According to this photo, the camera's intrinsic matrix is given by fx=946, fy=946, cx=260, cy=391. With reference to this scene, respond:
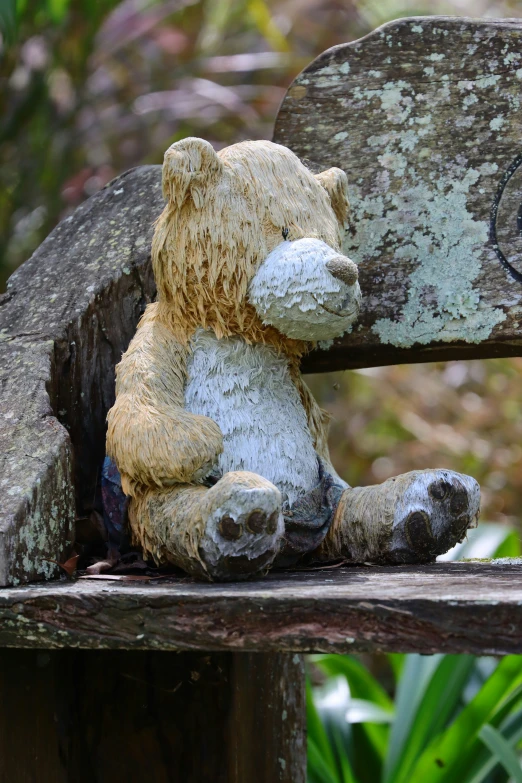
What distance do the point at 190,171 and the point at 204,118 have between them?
7.20ft

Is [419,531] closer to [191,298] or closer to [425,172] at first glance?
[191,298]

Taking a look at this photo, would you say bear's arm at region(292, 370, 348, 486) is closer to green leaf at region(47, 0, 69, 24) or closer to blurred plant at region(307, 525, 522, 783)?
blurred plant at region(307, 525, 522, 783)

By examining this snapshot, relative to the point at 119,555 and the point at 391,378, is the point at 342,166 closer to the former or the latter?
the point at 119,555

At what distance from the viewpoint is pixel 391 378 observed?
142 inches

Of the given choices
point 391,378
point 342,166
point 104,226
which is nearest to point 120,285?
point 104,226

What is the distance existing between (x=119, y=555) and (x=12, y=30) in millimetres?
1228

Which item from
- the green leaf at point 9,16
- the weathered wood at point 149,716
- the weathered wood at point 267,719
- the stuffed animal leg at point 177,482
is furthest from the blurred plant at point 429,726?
the green leaf at point 9,16

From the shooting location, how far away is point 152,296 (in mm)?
1391

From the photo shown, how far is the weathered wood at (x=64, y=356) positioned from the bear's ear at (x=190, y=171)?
252 mm

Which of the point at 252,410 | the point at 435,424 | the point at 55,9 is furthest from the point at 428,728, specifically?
the point at 55,9

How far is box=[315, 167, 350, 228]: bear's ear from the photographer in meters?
1.27

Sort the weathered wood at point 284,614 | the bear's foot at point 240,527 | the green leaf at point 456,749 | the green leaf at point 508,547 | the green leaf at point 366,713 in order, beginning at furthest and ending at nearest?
1. the green leaf at point 508,547
2. the green leaf at point 366,713
3. the green leaf at point 456,749
4. the bear's foot at point 240,527
5. the weathered wood at point 284,614

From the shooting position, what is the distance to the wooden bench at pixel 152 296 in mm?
1017

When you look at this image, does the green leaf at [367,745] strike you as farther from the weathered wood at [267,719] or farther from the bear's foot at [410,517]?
the bear's foot at [410,517]
